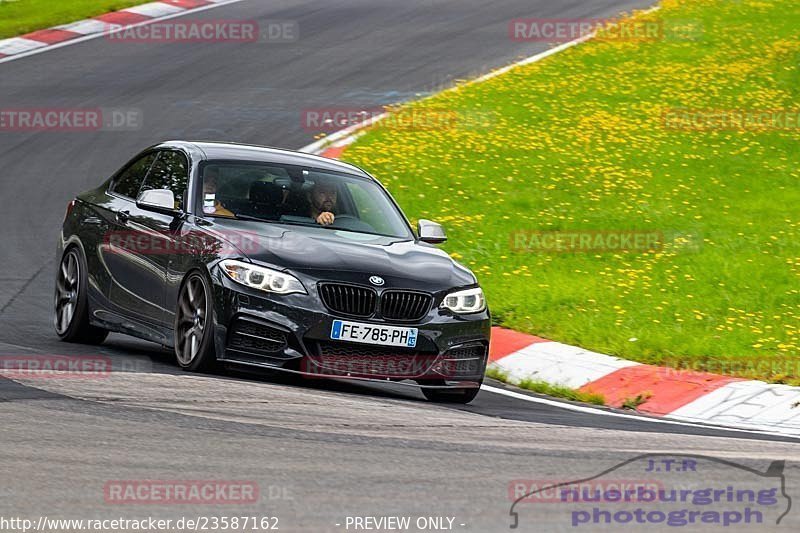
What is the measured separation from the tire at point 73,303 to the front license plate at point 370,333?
2669 mm

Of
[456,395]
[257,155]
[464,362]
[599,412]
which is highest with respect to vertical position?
[257,155]

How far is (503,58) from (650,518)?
758 inches

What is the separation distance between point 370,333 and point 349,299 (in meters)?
0.24

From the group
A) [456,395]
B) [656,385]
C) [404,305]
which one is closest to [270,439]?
[404,305]

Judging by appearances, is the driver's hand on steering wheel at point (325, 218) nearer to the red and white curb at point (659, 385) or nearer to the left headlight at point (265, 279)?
the left headlight at point (265, 279)

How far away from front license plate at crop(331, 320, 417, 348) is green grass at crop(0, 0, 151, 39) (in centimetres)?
1778

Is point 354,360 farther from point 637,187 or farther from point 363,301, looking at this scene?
point 637,187

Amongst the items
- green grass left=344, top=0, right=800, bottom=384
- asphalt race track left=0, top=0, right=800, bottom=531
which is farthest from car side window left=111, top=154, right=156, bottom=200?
green grass left=344, top=0, right=800, bottom=384

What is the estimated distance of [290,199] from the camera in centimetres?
999

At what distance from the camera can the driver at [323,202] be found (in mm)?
9953

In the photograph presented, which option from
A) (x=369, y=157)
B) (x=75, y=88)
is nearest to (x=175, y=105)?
(x=75, y=88)

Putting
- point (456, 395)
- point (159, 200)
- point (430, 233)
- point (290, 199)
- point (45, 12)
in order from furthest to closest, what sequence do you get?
1. point (45, 12)
2. point (430, 233)
3. point (290, 199)
4. point (159, 200)
5. point (456, 395)

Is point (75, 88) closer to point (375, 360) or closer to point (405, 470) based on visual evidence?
point (375, 360)

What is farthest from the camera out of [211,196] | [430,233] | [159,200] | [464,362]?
[430,233]
